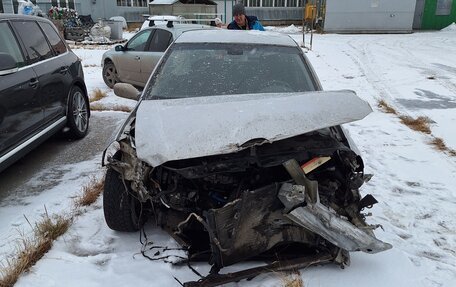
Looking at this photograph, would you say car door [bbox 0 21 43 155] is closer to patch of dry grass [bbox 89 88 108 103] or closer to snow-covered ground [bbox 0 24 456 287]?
snow-covered ground [bbox 0 24 456 287]

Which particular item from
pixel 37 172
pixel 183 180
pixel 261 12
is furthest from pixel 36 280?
pixel 261 12

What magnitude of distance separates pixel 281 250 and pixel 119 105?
5414mm

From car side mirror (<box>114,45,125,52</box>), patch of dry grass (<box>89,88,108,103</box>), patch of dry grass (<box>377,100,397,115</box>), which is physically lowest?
patch of dry grass (<box>377,100,397,115</box>)

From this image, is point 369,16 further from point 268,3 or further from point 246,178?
point 246,178

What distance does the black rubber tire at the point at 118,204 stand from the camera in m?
3.07

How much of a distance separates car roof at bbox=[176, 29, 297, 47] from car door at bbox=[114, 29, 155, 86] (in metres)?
3.84

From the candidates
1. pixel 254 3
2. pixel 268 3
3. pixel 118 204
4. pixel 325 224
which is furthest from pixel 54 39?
pixel 268 3

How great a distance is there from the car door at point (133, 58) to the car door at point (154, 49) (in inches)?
5.1

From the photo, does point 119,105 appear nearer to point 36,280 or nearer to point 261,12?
point 36,280

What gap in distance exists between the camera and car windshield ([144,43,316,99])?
367 cm

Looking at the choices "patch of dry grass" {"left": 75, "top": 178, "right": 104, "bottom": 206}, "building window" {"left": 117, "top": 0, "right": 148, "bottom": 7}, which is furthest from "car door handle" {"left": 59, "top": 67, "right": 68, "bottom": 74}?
"building window" {"left": 117, "top": 0, "right": 148, "bottom": 7}

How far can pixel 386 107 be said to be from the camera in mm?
7543

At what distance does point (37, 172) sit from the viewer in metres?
4.55

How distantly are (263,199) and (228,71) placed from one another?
1.67m
